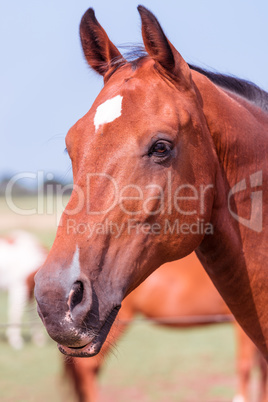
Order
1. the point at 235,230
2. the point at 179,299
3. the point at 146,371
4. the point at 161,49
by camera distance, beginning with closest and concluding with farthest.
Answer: the point at 161,49, the point at 235,230, the point at 179,299, the point at 146,371

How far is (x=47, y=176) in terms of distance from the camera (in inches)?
126

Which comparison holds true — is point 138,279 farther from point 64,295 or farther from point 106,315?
point 64,295

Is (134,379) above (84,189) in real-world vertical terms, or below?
below

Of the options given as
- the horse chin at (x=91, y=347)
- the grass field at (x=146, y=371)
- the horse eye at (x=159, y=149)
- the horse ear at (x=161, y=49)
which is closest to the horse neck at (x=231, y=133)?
the horse ear at (x=161, y=49)

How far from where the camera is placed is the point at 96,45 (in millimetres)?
2361

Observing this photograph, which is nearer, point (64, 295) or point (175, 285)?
point (64, 295)

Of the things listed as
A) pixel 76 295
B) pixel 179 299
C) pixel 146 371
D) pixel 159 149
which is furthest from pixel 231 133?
pixel 146 371

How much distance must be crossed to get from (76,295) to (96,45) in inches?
51.9

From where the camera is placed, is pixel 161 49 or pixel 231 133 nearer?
pixel 161 49

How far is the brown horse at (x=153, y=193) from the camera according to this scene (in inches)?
67.9

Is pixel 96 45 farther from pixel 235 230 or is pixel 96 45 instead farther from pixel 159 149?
pixel 235 230

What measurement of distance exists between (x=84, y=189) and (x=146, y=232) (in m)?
0.31

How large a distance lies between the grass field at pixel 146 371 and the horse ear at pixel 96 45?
11.8 feet

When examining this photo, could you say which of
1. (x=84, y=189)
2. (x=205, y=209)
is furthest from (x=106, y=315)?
(x=205, y=209)
